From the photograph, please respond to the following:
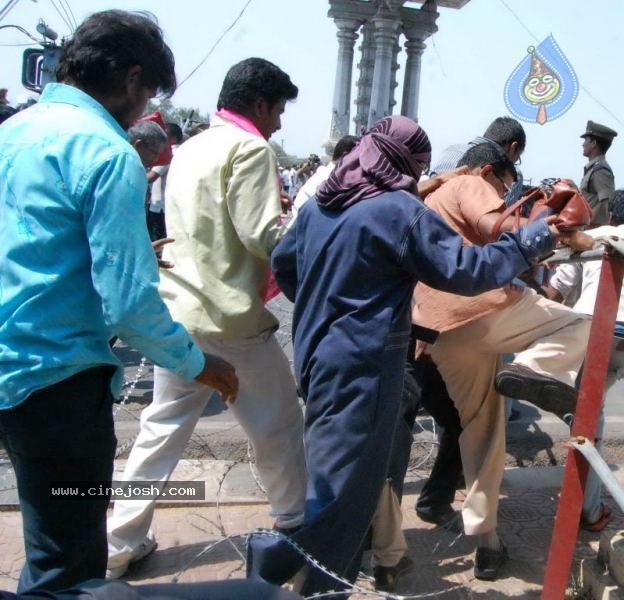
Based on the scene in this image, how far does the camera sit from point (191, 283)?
9.04 ft

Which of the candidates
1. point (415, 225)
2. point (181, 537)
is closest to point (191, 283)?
point (415, 225)

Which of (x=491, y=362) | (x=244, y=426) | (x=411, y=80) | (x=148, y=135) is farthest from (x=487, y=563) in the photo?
(x=411, y=80)

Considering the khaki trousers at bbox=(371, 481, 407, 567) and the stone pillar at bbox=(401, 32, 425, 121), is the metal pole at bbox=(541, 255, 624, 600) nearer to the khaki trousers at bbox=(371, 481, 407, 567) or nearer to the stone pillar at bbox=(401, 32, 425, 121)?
the khaki trousers at bbox=(371, 481, 407, 567)

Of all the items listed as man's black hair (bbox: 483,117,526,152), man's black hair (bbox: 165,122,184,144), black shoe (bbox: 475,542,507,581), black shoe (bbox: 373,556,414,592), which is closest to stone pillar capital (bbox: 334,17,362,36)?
man's black hair (bbox: 165,122,184,144)

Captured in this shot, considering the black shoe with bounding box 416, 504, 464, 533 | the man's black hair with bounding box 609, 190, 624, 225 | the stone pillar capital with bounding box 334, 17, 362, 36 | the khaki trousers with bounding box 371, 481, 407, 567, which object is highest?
the stone pillar capital with bounding box 334, 17, 362, 36

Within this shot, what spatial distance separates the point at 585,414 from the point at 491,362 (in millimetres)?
786

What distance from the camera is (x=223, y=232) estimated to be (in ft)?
8.96

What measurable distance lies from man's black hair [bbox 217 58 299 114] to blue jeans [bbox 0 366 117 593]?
1.44m

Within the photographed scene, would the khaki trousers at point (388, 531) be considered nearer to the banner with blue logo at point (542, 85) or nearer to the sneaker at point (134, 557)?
the sneaker at point (134, 557)

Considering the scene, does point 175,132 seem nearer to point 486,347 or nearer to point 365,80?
point 486,347

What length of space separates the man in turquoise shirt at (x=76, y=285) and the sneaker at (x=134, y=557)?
2.91 ft

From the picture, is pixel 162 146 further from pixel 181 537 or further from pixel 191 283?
pixel 181 537

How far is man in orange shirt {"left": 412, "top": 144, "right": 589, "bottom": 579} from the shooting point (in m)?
2.71

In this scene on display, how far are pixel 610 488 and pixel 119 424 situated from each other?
301 centimetres
